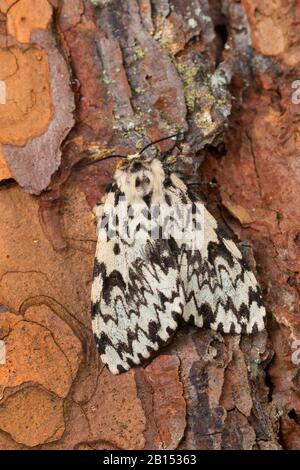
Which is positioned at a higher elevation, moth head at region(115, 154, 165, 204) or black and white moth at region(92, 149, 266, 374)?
moth head at region(115, 154, 165, 204)

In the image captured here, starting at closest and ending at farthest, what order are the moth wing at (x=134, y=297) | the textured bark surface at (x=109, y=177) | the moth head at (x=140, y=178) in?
the textured bark surface at (x=109, y=177)
the moth wing at (x=134, y=297)
the moth head at (x=140, y=178)

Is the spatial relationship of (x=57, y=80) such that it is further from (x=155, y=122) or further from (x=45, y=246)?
(x=45, y=246)

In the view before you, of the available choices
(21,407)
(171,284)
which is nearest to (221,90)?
(171,284)

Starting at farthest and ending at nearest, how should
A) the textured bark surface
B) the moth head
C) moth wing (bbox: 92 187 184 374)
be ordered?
the moth head
moth wing (bbox: 92 187 184 374)
the textured bark surface

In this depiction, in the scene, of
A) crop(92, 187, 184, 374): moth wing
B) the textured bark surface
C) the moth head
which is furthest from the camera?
the moth head

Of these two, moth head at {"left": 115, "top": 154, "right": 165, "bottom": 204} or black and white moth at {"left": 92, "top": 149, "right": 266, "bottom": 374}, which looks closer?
black and white moth at {"left": 92, "top": 149, "right": 266, "bottom": 374}
